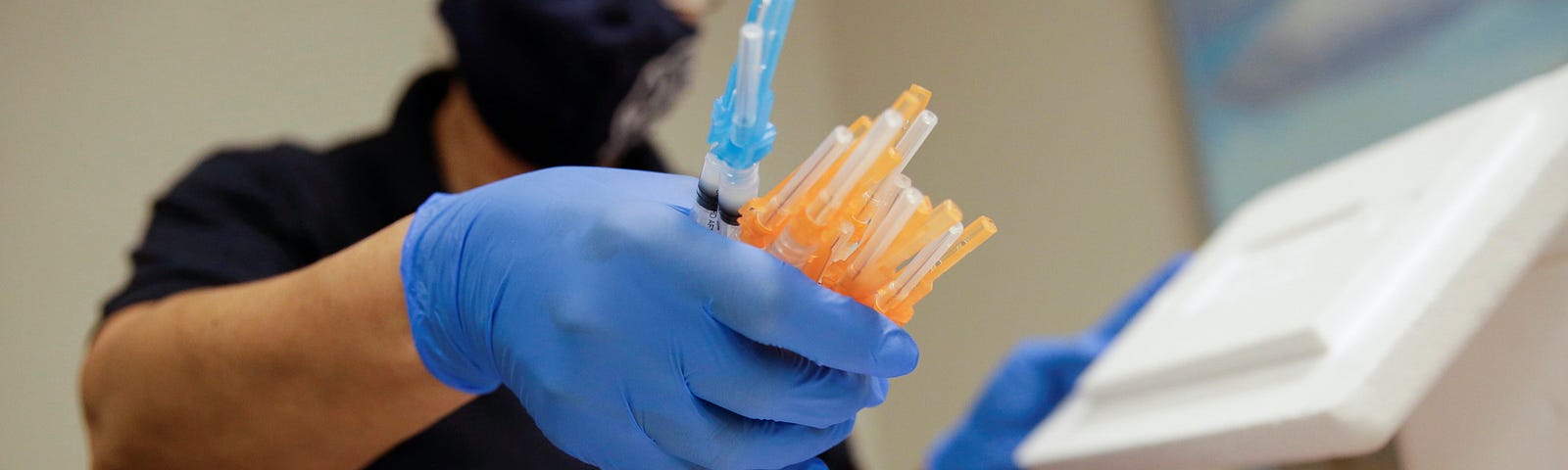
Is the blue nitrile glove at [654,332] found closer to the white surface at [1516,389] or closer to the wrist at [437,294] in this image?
the wrist at [437,294]

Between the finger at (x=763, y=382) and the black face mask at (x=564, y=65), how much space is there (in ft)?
1.91

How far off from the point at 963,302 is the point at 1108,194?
0.97 feet

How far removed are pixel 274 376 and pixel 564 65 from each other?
47 cm

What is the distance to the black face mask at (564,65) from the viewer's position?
97cm

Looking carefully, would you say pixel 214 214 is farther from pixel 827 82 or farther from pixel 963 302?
pixel 827 82

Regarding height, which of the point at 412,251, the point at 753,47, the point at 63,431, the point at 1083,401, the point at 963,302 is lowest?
the point at 963,302

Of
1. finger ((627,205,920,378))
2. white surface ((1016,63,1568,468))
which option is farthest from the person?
white surface ((1016,63,1568,468))

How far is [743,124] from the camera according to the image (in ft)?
1.25

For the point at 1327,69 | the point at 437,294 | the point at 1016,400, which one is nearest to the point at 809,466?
the point at 437,294

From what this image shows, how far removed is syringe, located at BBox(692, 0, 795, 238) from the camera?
360 mm

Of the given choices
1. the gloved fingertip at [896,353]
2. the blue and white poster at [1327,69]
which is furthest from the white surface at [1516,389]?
the blue and white poster at [1327,69]

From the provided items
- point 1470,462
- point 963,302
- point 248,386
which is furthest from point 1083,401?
point 963,302

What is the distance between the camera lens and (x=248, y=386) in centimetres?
61

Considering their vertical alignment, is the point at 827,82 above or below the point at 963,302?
above
